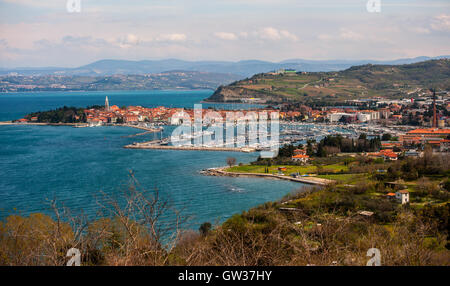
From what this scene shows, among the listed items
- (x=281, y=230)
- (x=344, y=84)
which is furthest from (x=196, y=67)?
(x=281, y=230)

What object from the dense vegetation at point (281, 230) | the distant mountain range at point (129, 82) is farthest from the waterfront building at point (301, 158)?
the distant mountain range at point (129, 82)

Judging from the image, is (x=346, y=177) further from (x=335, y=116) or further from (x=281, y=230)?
(x=335, y=116)

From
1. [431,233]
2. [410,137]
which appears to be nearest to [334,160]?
[410,137]

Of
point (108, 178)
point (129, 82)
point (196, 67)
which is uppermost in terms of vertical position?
point (196, 67)

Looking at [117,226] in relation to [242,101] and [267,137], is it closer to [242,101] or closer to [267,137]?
[267,137]

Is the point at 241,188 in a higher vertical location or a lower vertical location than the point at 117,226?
lower

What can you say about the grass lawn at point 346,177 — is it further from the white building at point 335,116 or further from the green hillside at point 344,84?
the green hillside at point 344,84
